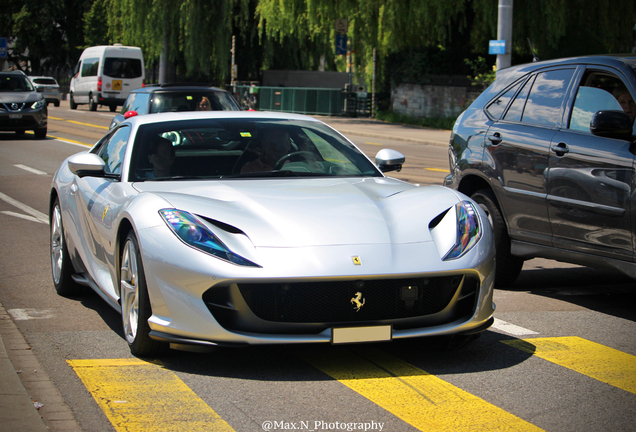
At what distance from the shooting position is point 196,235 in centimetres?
448

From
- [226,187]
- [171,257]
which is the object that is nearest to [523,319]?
[226,187]

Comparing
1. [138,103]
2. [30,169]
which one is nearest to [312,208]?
[138,103]

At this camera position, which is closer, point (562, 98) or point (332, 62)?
point (562, 98)

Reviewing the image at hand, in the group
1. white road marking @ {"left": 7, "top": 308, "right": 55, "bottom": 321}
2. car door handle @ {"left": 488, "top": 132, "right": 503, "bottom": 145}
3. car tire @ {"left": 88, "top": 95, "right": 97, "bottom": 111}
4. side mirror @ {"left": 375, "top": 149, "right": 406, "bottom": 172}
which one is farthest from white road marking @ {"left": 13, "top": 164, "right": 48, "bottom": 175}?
car tire @ {"left": 88, "top": 95, "right": 97, "bottom": 111}

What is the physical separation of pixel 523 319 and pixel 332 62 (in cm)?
5095

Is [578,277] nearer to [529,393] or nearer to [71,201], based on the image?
[529,393]

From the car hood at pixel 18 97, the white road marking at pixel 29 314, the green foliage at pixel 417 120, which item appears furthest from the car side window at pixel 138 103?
the green foliage at pixel 417 120

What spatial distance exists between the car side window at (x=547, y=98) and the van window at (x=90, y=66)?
3692 cm

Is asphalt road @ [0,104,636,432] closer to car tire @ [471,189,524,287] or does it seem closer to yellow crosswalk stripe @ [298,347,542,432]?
yellow crosswalk stripe @ [298,347,542,432]

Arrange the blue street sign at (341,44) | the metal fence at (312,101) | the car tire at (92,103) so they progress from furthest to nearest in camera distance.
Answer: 1. the car tire at (92,103)
2. the metal fence at (312,101)
3. the blue street sign at (341,44)

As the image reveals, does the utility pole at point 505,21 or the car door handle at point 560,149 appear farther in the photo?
the utility pole at point 505,21

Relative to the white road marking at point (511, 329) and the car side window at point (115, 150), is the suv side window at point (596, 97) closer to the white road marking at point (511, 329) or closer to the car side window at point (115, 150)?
the white road marking at point (511, 329)

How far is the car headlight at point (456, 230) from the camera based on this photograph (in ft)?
15.2

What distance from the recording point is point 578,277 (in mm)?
7684
